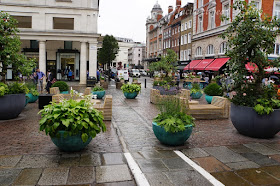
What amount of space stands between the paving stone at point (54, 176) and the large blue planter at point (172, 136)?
2272mm

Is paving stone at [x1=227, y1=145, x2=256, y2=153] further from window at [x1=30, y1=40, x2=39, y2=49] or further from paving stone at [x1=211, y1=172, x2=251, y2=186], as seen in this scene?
window at [x1=30, y1=40, x2=39, y2=49]

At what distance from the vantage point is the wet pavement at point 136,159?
4199 millimetres

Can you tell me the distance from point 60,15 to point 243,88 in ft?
76.8

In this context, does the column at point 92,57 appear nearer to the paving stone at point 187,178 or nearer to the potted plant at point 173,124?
the potted plant at point 173,124

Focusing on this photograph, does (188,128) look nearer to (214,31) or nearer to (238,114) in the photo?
(238,114)

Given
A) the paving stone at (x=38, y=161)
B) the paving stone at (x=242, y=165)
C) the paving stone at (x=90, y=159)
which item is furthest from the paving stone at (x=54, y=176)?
the paving stone at (x=242, y=165)

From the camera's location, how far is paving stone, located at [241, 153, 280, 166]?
5.00 m

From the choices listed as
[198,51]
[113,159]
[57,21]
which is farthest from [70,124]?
[198,51]

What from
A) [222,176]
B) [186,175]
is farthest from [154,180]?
[222,176]

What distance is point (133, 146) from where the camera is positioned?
5.98 metres

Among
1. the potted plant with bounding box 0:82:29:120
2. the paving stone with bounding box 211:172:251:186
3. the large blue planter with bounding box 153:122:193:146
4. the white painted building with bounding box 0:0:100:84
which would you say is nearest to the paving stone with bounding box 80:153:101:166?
the large blue planter with bounding box 153:122:193:146

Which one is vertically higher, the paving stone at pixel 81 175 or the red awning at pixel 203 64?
the red awning at pixel 203 64

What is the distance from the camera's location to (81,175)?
14.1 ft

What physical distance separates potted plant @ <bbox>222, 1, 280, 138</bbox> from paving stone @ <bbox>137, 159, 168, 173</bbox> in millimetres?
3048
